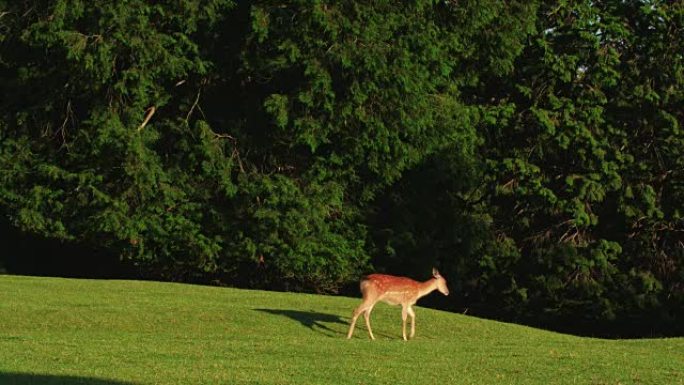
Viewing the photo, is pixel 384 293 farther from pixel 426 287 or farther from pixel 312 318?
pixel 312 318

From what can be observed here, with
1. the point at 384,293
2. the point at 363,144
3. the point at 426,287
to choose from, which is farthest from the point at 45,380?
the point at 363,144

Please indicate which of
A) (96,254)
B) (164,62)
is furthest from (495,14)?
(96,254)

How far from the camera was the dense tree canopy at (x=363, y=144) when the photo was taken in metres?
33.4

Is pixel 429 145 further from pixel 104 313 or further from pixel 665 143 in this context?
pixel 104 313

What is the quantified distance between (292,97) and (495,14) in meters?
6.29

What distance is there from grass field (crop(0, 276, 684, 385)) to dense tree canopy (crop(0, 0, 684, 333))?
13.9ft

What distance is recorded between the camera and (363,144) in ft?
111

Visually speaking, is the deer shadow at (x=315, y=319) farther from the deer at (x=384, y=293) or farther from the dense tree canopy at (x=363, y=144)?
the dense tree canopy at (x=363, y=144)

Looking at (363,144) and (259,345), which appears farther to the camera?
(363,144)

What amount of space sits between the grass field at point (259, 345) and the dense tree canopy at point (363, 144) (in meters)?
4.24

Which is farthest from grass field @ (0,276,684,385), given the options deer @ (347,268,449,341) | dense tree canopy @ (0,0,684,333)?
dense tree canopy @ (0,0,684,333)

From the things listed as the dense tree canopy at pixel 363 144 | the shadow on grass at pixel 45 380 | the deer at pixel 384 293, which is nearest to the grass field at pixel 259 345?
the shadow on grass at pixel 45 380

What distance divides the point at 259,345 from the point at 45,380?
5.50m

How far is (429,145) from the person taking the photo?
115 feet
